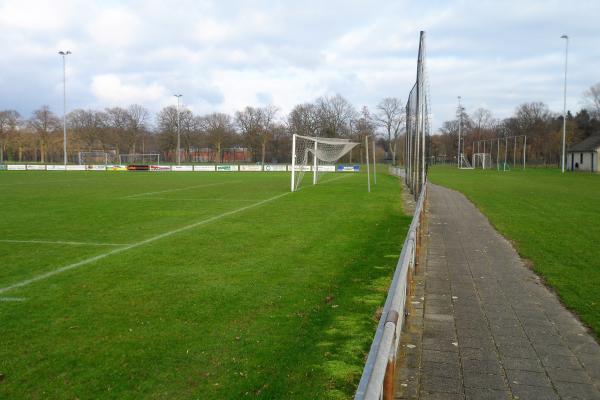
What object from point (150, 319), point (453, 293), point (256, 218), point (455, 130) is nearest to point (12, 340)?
point (150, 319)

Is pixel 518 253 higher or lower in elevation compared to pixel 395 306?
lower

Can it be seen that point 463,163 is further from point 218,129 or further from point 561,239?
point 561,239

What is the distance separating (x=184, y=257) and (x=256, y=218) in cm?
564

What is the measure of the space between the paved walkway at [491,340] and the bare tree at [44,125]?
3605 inches

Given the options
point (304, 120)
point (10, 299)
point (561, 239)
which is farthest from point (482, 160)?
point (10, 299)

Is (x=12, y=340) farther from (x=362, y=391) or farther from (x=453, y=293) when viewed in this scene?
(x=453, y=293)

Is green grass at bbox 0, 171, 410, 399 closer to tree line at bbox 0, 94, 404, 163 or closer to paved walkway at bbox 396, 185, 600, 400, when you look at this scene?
paved walkway at bbox 396, 185, 600, 400

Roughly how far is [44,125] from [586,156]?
85.5m

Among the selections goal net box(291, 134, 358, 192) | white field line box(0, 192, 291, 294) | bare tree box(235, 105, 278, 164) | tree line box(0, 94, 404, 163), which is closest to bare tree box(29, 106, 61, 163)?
tree line box(0, 94, 404, 163)

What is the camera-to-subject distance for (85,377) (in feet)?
13.4

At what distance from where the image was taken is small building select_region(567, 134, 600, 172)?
59.4 meters

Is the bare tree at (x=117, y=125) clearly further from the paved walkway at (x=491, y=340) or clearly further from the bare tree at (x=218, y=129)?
the paved walkway at (x=491, y=340)

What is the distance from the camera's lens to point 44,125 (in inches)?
3428

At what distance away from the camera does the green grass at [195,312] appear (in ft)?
13.3
